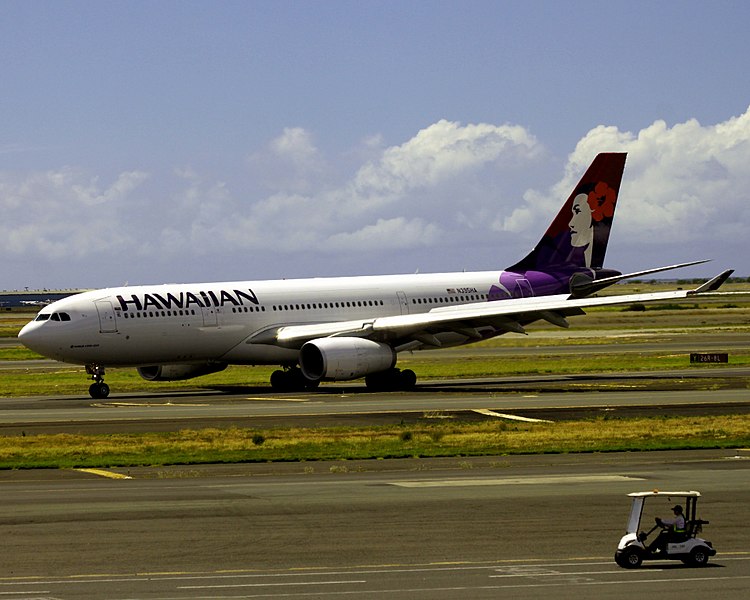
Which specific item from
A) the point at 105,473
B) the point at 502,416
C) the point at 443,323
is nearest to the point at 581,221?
the point at 443,323

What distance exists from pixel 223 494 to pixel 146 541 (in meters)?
5.63

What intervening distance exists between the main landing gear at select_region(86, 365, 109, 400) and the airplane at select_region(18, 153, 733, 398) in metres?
0.05

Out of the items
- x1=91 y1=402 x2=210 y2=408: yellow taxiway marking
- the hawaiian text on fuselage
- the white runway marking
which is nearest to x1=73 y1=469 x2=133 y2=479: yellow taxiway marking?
the white runway marking

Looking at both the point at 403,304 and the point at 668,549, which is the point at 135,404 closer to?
the point at 403,304

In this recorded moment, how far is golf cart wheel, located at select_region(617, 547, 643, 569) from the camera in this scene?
18500 millimetres

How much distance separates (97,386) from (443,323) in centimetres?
1496

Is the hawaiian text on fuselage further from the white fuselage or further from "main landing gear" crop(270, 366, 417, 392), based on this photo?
"main landing gear" crop(270, 366, 417, 392)

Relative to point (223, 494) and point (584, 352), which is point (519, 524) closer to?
point (223, 494)

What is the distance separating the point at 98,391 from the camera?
5581cm

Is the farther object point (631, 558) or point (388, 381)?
point (388, 381)

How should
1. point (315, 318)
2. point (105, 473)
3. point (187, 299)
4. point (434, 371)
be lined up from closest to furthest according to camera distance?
point (105, 473)
point (187, 299)
point (315, 318)
point (434, 371)

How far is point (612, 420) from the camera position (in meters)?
41.2

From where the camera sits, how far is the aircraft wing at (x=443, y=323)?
2227 inches

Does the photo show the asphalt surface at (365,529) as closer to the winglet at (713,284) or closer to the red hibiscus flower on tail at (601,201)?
the winglet at (713,284)
